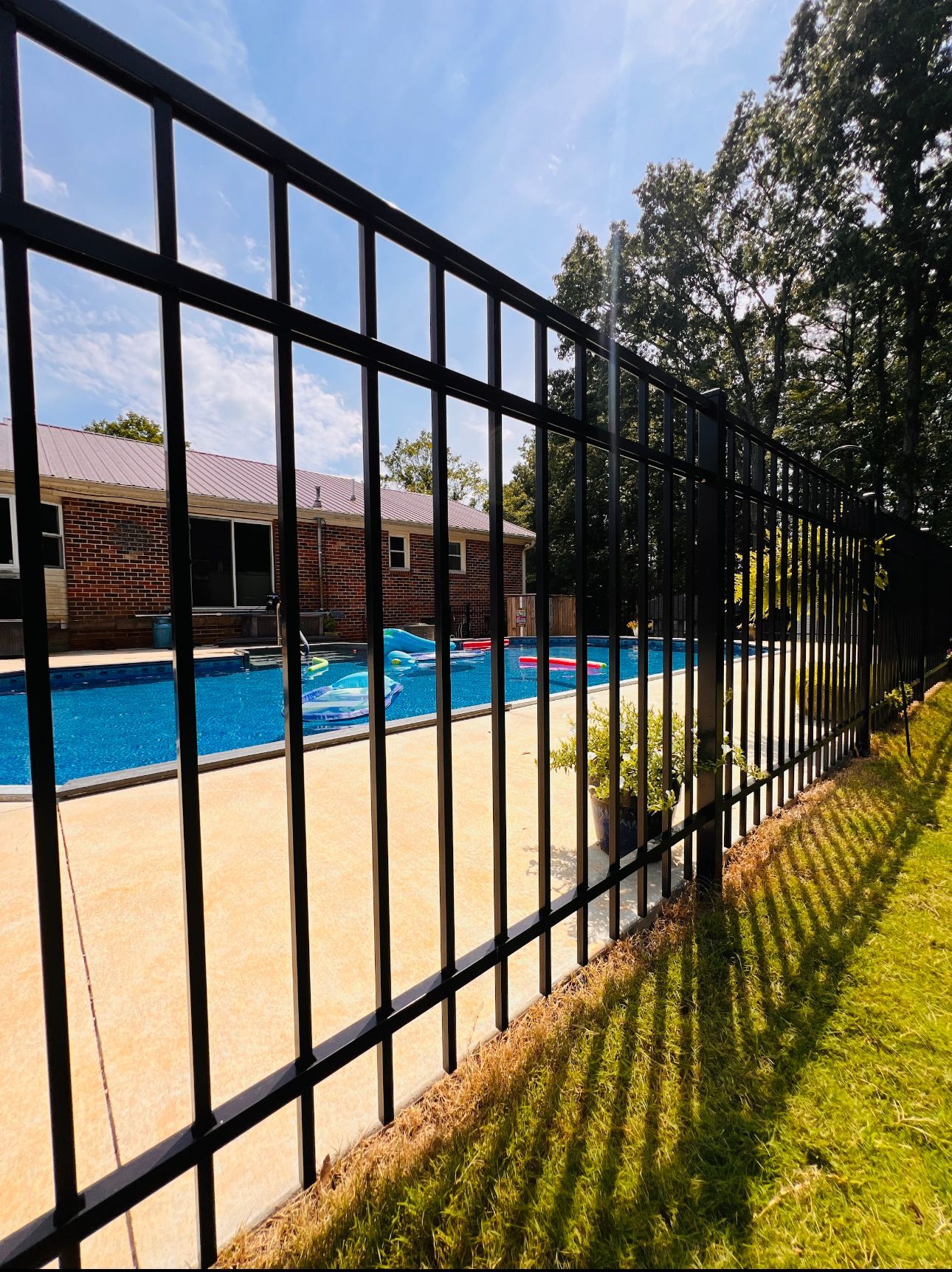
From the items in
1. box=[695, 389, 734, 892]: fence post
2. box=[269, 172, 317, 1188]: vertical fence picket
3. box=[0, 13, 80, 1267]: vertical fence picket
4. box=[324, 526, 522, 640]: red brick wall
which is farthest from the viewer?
box=[324, 526, 522, 640]: red brick wall

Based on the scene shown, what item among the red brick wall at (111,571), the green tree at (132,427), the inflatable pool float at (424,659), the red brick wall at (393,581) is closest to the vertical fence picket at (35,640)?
the inflatable pool float at (424,659)

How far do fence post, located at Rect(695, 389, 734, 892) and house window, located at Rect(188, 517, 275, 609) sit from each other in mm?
11130

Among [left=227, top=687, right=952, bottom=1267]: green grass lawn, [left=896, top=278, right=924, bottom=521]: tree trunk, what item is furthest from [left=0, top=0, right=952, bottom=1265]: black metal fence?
[left=896, top=278, right=924, bottom=521]: tree trunk

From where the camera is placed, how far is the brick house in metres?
10.1

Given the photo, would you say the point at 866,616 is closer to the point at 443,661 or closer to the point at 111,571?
the point at 443,661

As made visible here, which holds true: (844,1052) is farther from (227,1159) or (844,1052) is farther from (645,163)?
(645,163)

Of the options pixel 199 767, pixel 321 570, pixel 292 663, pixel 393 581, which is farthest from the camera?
pixel 393 581

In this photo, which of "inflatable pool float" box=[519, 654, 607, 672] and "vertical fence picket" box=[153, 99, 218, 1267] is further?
"inflatable pool float" box=[519, 654, 607, 672]

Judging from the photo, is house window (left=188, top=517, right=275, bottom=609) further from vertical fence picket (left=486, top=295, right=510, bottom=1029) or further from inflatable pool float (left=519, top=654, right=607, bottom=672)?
vertical fence picket (left=486, top=295, right=510, bottom=1029)

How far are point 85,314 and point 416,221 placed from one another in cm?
69

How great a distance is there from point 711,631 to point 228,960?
208 cm

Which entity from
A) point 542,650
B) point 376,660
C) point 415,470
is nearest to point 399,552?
point 542,650

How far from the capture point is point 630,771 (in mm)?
2314

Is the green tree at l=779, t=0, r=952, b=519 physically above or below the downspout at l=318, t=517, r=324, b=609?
above
